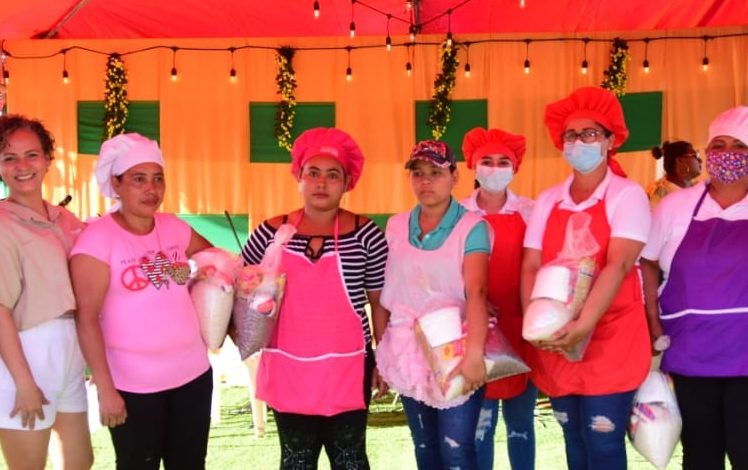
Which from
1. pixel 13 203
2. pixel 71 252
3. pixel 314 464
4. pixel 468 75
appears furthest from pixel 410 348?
pixel 468 75

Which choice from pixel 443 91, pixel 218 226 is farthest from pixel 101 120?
pixel 443 91

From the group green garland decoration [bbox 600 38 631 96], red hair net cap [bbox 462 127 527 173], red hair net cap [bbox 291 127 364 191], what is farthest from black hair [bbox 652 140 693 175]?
red hair net cap [bbox 291 127 364 191]

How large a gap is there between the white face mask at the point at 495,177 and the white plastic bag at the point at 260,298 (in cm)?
121

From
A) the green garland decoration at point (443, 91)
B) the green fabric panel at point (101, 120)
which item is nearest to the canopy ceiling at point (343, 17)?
the green garland decoration at point (443, 91)

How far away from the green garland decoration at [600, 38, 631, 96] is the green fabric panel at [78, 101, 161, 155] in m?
4.96

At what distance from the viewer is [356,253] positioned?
2893 mm

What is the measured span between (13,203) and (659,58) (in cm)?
700

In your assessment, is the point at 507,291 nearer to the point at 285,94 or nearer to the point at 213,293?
the point at 213,293

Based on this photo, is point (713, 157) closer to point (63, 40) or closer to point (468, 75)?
point (468, 75)

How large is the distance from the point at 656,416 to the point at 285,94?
19.4 ft

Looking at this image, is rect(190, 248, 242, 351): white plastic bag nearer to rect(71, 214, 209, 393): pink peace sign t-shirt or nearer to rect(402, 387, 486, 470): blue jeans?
rect(71, 214, 209, 393): pink peace sign t-shirt

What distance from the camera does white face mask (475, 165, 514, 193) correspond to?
3635 mm

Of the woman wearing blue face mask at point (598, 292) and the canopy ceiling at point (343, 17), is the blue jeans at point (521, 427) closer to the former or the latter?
the woman wearing blue face mask at point (598, 292)

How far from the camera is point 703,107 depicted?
7.81 metres
